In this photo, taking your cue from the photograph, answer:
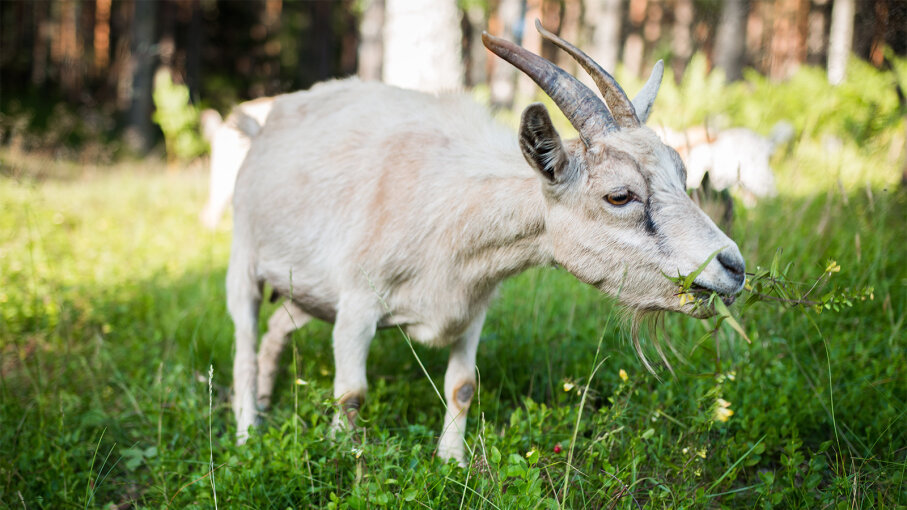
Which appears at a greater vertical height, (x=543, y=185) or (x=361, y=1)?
(x=361, y=1)

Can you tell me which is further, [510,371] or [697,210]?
[510,371]

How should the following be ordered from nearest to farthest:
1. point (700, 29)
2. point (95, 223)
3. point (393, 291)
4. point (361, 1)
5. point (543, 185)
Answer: point (543, 185)
point (393, 291)
point (95, 223)
point (361, 1)
point (700, 29)

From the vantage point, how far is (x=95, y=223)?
7211mm

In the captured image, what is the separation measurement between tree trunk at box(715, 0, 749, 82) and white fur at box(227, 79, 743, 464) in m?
12.7

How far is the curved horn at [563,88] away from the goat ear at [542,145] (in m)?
0.16

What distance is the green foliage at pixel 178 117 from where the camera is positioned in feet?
34.3

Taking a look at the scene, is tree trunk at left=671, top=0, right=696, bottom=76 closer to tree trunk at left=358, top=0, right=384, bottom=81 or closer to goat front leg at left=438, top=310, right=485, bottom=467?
tree trunk at left=358, top=0, right=384, bottom=81

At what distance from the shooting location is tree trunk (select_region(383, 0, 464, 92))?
599cm

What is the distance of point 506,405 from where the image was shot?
3.63 m

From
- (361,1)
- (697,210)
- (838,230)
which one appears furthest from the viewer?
(361,1)

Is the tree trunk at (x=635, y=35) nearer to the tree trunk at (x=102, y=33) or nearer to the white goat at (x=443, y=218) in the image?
the tree trunk at (x=102, y=33)

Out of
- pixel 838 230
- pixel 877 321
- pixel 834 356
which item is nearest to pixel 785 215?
pixel 838 230

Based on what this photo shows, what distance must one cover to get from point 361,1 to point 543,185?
859 cm

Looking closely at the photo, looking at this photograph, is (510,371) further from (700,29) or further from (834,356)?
(700,29)
